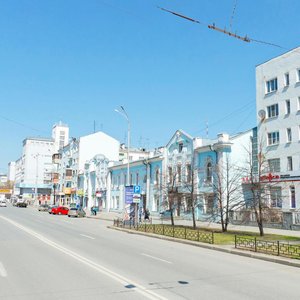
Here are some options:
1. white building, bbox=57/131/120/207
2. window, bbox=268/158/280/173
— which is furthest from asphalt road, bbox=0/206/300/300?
white building, bbox=57/131/120/207

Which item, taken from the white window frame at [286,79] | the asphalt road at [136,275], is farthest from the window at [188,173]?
the asphalt road at [136,275]

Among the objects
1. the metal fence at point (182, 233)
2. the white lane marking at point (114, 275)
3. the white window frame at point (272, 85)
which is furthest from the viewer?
the white window frame at point (272, 85)

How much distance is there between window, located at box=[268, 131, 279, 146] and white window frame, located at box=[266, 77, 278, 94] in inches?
177

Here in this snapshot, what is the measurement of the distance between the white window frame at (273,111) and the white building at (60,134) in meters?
109

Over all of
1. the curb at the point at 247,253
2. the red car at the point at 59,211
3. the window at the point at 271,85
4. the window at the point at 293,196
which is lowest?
the curb at the point at 247,253

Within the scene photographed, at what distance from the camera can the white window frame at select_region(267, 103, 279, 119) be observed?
3994cm

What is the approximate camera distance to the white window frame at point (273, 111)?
39938mm

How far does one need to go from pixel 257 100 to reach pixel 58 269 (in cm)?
3574

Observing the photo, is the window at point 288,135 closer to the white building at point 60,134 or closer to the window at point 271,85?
the window at point 271,85

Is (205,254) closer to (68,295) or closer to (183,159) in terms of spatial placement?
(68,295)

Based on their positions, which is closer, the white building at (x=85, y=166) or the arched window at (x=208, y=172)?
the arched window at (x=208, y=172)

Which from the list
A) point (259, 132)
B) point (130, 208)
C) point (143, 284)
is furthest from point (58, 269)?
point (259, 132)

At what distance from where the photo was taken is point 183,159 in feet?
148

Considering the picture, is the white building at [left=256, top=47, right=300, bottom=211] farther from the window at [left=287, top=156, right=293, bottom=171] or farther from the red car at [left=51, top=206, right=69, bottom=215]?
the red car at [left=51, top=206, right=69, bottom=215]
